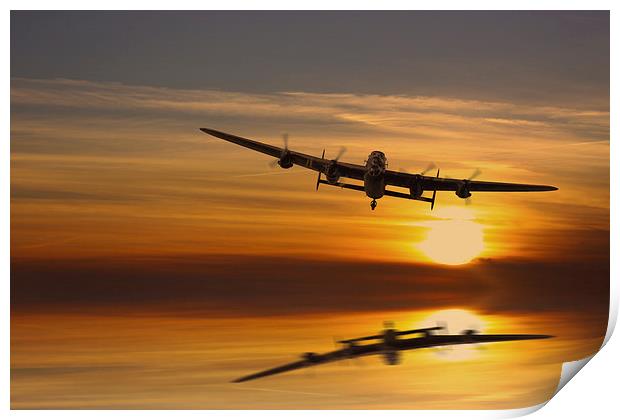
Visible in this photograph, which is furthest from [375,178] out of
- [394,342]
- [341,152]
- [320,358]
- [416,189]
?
[320,358]

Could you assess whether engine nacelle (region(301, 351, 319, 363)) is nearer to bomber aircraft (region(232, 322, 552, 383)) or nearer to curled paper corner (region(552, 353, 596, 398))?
bomber aircraft (region(232, 322, 552, 383))

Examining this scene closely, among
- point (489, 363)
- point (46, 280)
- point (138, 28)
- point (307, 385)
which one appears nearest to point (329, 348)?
point (307, 385)

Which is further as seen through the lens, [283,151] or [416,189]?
[416,189]

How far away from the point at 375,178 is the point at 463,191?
3.01 feet

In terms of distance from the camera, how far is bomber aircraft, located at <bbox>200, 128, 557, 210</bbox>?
6.40 m

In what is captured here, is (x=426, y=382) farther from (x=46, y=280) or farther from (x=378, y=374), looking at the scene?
(x=46, y=280)

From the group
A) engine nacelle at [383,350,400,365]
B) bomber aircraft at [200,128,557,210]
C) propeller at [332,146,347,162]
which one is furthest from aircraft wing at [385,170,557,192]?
engine nacelle at [383,350,400,365]

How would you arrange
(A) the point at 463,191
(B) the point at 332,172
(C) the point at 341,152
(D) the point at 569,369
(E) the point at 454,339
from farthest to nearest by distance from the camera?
(B) the point at 332,172 → (A) the point at 463,191 → (C) the point at 341,152 → (E) the point at 454,339 → (D) the point at 569,369

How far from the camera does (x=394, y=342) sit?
6141 mm

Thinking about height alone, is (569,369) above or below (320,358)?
below

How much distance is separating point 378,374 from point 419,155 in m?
1.69

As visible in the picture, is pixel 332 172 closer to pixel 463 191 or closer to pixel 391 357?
pixel 463 191

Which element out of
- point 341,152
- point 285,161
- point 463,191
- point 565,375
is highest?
point 285,161

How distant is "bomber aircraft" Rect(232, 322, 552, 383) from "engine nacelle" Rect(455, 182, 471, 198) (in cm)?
112
